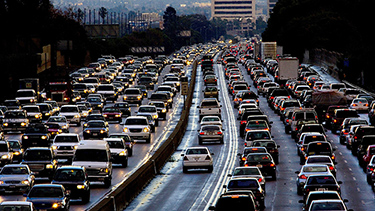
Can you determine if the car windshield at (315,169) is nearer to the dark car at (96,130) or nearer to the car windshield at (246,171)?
the car windshield at (246,171)

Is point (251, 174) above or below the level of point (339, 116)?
above

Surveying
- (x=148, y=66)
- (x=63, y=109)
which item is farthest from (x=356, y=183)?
(x=148, y=66)

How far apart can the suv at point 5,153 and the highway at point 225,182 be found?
7310mm

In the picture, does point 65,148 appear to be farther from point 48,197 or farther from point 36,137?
point 48,197

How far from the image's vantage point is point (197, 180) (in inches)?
1625

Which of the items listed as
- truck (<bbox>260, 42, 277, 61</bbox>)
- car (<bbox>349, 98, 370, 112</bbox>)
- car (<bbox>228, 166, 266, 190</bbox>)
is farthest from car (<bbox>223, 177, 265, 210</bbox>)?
truck (<bbox>260, 42, 277, 61</bbox>)

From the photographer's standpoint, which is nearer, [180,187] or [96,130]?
[180,187]

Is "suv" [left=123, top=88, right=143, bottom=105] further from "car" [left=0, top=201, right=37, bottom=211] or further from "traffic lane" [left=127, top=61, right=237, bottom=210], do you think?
"car" [left=0, top=201, right=37, bottom=211]

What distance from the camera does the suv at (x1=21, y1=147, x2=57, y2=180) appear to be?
38.4 m

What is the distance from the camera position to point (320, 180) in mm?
31781

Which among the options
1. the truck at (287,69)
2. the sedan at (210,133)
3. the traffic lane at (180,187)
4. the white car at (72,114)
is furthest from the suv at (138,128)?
the truck at (287,69)

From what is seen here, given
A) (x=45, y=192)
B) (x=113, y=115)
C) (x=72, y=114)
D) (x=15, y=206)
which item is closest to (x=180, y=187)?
(x=45, y=192)

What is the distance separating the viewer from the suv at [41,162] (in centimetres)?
3841

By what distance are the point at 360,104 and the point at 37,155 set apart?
40.7 metres
